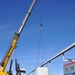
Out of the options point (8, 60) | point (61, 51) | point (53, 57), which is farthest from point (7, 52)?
point (61, 51)

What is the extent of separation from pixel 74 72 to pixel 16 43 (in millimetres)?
13701

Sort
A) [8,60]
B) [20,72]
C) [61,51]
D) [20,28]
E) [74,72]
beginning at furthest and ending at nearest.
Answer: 1. [20,28]
2. [8,60]
3. [20,72]
4. [61,51]
5. [74,72]

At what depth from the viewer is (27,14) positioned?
37.9 metres

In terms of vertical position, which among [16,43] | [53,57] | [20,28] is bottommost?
[53,57]

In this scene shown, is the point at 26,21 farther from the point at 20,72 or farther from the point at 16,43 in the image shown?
the point at 20,72

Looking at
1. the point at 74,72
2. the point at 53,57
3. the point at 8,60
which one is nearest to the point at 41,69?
the point at 53,57

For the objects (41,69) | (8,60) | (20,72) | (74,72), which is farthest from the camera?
(8,60)

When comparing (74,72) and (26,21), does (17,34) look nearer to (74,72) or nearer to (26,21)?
(26,21)

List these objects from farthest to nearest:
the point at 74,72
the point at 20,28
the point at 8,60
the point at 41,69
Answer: the point at 20,28, the point at 8,60, the point at 41,69, the point at 74,72

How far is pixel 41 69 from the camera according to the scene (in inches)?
1209

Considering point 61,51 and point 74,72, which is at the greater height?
point 61,51

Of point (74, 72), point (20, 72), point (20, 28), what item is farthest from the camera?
point (20, 28)

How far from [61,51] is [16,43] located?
11.0m

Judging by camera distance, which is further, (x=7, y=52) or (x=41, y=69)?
(x=7, y=52)
